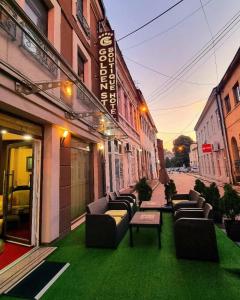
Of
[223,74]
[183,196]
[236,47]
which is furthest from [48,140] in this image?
[223,74]

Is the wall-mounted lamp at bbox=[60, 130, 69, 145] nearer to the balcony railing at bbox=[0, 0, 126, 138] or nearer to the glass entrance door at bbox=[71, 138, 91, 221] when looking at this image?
the balcony railing at bbox=[0, 0, 126, 138]

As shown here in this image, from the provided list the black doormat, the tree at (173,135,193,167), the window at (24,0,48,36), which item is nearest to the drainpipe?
the black doormat

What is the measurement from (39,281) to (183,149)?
65.5 m

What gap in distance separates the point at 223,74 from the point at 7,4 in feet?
49.3

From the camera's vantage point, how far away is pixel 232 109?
12.8m

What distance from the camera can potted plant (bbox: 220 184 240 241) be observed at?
423cm

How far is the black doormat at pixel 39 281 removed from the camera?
260 cm

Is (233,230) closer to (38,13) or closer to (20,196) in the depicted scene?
(20,196)

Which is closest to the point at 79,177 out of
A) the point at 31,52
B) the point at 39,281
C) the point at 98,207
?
the point at 98,207

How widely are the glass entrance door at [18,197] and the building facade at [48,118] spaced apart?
0.02 meters

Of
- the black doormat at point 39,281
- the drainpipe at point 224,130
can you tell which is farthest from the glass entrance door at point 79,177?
the drainpipe at point 224,130

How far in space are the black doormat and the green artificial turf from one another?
12 centimetres

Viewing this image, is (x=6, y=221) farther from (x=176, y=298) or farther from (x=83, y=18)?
(x=83, y=18)

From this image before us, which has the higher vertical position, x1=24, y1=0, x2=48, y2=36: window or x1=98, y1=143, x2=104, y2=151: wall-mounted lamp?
x1=24, y1=0, x2=48, y2=36: window
